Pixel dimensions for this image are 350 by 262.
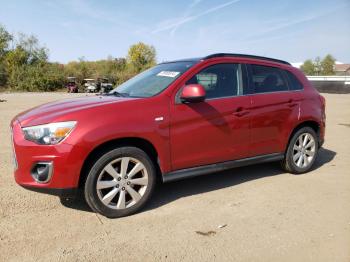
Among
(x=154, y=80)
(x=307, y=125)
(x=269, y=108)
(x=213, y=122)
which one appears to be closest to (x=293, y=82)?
(x=307, y=125)

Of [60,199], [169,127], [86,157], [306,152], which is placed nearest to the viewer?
[86,157]

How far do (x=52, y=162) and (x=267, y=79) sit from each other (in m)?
3.18

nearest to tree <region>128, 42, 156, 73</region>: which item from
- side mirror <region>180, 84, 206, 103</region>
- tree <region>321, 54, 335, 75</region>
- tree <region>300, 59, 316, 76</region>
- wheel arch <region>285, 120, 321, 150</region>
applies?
tree <region>300, 59, 316, 76</region>

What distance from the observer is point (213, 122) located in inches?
173

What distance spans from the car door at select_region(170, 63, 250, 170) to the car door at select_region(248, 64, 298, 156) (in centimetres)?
18

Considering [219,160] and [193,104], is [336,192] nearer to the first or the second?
[219,160]

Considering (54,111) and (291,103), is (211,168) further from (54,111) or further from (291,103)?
(54,111)

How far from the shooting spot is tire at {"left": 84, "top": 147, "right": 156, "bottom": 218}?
3721 mm

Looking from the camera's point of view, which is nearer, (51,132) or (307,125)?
(51,132)

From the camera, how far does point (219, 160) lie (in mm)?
4559

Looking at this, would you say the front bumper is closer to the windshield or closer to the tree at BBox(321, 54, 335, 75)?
the windshield

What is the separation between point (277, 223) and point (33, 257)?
7.81 ft

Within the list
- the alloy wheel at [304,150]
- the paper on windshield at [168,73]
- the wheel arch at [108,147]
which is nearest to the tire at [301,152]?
the alloy wheel at [304,150]

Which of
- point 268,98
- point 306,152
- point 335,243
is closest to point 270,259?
point 335,243
